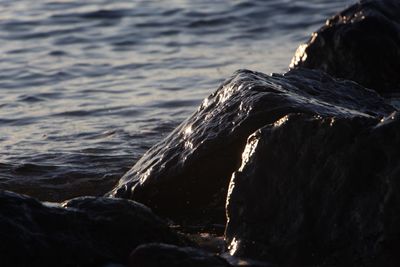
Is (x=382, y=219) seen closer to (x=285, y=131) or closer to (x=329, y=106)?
(x=285, y=131)

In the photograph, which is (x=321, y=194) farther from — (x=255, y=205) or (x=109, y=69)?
(x=109, y=69)

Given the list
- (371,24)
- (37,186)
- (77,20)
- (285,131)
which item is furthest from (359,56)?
(77,20)

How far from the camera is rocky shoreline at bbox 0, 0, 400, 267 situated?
4.50 metres

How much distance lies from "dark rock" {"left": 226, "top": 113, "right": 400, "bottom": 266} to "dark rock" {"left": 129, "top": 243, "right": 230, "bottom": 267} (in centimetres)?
41

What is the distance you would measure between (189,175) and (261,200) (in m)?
0.98

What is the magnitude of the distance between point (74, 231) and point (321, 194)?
1.09m

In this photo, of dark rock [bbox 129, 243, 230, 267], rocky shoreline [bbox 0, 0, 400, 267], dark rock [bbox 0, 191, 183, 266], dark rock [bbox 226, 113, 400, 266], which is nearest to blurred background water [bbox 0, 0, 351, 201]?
rocky shoreline [bbox 0, 0, 400, 267]

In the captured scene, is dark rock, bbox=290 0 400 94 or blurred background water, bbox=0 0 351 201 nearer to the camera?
blurred background water, bbox=0 0 351 201

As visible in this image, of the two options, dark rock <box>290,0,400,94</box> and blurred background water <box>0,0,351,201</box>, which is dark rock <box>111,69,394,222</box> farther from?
dark rock <box>290,0,400,94</box>

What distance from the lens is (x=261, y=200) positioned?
482 centimetres

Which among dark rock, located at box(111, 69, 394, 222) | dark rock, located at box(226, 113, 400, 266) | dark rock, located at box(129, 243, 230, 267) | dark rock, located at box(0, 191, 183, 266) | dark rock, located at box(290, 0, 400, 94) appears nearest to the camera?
dark rock, located at box(129, 243, 230, 267)

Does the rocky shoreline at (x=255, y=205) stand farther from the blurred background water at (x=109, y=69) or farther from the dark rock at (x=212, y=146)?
the blurred background water at (x=109, y=69)

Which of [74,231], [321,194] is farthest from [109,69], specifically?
[321,194]

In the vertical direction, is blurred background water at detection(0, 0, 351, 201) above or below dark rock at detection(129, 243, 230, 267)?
→ below
